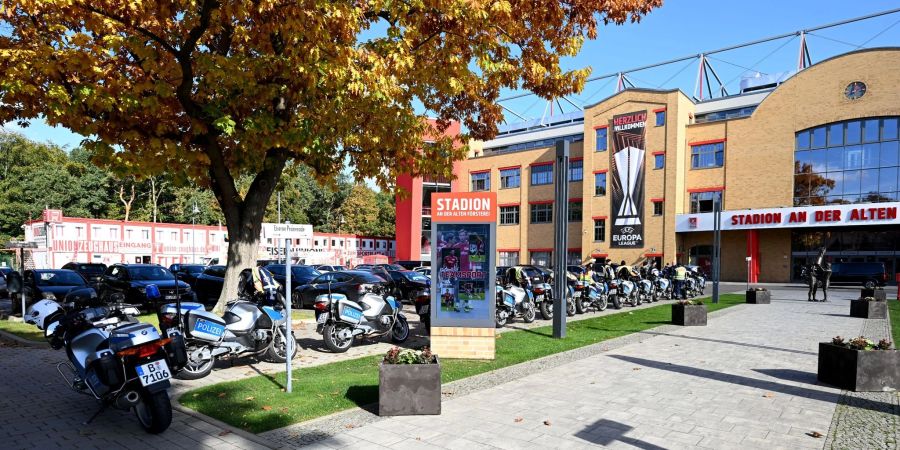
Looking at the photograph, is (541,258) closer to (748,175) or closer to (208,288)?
(748,175)

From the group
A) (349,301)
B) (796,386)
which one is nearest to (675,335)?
(796,386)

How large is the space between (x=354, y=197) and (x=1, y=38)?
60783 millimetres

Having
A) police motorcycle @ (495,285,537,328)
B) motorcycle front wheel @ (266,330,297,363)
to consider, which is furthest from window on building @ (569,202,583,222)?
motorcycle front wheel @ (266,330,297,363)

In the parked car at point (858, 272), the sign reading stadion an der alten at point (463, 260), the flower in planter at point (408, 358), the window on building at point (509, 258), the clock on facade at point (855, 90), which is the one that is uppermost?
the clock on facade at point (855, 90)

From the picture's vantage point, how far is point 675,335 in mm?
11445

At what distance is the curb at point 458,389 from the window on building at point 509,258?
3892 cm

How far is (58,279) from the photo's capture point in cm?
1592

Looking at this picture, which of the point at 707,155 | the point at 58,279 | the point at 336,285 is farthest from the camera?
the point at 707,155

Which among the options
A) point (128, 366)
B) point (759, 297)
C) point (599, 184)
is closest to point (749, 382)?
point (128, 366)

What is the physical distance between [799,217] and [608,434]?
1445 inches

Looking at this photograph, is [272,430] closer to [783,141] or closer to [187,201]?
[783,141]

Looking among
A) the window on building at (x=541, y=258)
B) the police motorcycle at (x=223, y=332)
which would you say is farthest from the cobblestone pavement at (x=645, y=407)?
the window on building at (x=541, y=258)

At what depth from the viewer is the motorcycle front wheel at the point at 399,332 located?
1043 cm

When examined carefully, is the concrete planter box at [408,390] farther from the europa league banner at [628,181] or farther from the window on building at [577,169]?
the window on building at [577,169]
